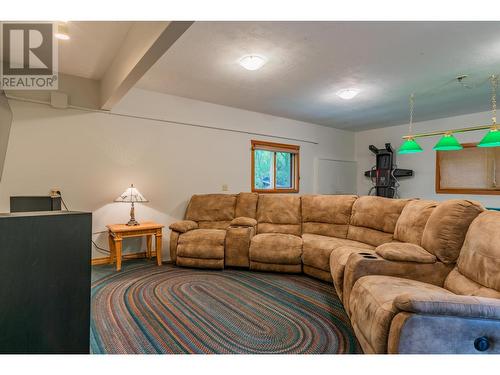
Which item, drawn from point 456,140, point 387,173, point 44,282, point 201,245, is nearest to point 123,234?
point 201,245

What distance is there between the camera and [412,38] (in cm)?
246

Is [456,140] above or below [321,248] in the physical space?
above

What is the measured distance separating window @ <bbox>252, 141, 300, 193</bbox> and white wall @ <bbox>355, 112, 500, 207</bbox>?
211 cm

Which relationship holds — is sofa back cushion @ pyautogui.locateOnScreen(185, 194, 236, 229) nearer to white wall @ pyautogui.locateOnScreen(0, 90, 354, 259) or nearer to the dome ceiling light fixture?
white wall @ pyautogui.locateOnScreen(0, 90, 354, 259)

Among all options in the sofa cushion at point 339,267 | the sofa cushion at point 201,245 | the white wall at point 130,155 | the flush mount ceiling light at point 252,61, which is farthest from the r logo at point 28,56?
the sofa cushion at point 339,267

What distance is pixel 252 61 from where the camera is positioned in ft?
9.26

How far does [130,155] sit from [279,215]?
2.40 m

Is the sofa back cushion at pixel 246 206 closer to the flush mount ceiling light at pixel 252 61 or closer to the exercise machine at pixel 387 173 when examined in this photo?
the flush mount ceiling light at pixel 252 61

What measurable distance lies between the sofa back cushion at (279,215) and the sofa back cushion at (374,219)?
0.81 m

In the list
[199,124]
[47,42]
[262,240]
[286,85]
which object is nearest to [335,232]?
[262,240]

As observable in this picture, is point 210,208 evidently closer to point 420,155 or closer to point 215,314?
point 215,314

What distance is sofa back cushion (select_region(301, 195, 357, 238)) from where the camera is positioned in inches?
144

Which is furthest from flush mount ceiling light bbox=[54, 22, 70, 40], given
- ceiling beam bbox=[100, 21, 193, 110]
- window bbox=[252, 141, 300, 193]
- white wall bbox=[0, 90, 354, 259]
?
window bbox=[252, 141, 300, 193]
